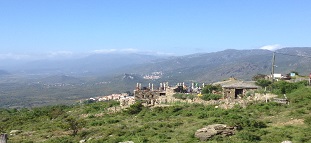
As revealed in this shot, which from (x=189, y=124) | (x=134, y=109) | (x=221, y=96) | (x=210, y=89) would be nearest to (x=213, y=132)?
(x=189, y=124)

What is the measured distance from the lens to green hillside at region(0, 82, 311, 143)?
60.6 ft

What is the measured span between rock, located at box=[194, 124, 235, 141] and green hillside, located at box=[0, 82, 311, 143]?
1.15 feet

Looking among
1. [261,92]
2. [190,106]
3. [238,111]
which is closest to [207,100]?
[190,106]

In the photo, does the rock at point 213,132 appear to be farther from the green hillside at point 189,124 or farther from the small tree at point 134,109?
the small tree at point 134,109

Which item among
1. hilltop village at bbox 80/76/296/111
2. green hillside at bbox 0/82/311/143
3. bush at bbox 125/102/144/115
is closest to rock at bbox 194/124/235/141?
green hillside at bbox 0/82/311/143

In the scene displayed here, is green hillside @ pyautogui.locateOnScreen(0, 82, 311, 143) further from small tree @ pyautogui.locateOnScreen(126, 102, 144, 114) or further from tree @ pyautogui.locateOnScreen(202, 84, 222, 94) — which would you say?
tree @ pyautogui.locateOnScreen(202, 84, 222, 94)

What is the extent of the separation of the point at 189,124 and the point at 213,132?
16.1 feet

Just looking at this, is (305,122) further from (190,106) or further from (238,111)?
(190,106)

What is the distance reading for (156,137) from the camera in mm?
19500

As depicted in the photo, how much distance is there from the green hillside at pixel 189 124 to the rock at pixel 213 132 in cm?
35

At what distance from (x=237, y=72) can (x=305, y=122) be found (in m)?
173

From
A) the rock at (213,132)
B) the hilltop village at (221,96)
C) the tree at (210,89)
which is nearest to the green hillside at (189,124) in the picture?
the rock at (213,132)

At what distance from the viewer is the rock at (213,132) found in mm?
18197

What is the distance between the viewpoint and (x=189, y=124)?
23.1 meters
